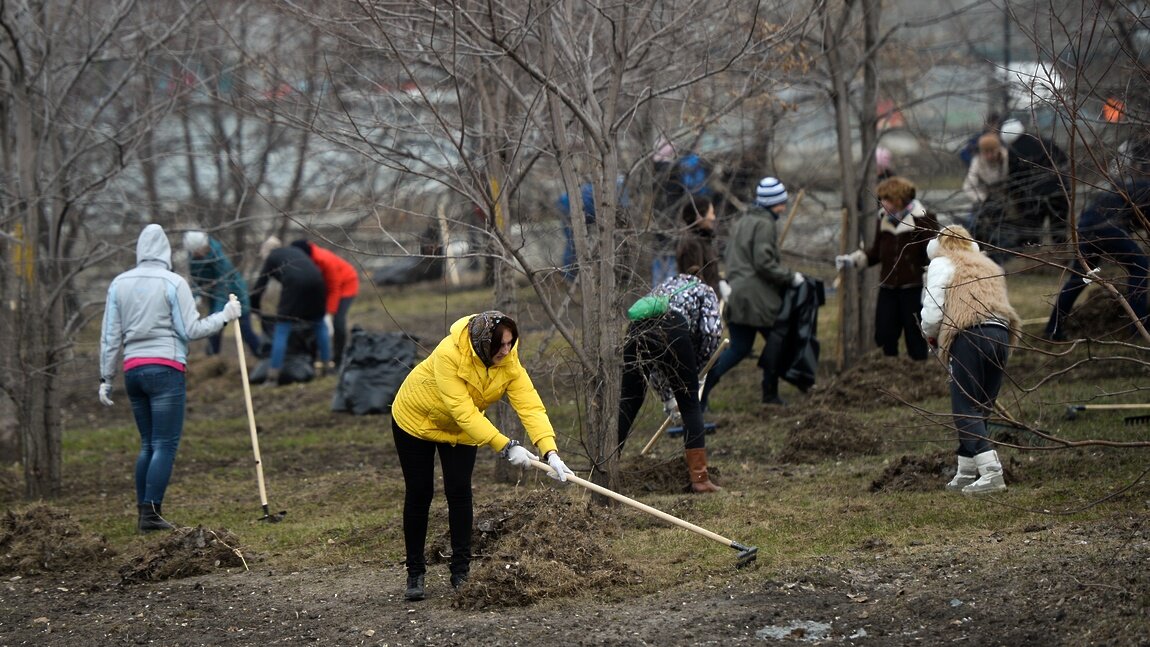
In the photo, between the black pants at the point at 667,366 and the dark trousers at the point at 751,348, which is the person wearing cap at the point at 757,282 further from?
the black pants at the point at 667,366

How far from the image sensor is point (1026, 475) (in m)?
7.19

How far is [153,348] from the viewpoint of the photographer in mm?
7645

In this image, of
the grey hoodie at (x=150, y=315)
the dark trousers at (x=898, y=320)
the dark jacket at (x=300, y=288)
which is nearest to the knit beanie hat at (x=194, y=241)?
the dark jacket at (x=300, y=288)

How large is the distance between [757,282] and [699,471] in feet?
9.28

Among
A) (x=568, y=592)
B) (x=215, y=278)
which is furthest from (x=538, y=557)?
(x=215, y=278)

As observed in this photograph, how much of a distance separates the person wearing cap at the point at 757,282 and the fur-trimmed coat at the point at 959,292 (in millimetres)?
2791

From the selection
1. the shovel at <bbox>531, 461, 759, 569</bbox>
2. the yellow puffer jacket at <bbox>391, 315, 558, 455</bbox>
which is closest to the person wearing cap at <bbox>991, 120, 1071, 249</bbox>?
the shovel at <bbox>531, 461, 759, 569</bbox>

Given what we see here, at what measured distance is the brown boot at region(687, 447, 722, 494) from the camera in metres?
7.53

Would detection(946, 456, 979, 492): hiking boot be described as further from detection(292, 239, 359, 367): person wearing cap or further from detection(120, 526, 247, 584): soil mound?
detection(292, 239, 359, 367): person wearing cap

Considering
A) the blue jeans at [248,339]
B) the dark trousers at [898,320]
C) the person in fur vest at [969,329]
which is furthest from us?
the blue jeans at [248,339]


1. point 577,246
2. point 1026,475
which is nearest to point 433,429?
point 577,246

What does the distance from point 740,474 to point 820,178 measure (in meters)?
5.71

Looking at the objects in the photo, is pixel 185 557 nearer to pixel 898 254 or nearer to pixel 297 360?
pixel 898 254

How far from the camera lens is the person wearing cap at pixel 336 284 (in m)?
13.6
